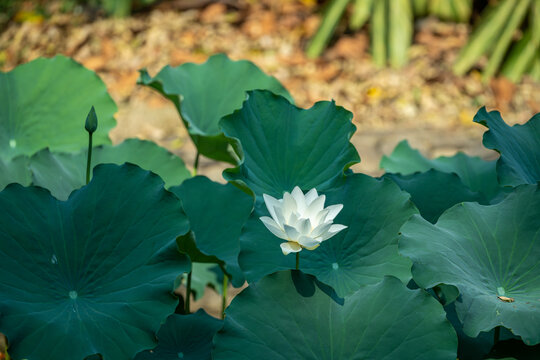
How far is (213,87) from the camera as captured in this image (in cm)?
142

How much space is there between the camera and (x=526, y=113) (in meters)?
3.46

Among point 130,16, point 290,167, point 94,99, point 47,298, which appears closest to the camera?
point 47,298

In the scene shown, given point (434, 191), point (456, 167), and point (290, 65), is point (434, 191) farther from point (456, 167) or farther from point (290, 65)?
point (290, 65)

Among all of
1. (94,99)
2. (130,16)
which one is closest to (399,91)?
(130,16)

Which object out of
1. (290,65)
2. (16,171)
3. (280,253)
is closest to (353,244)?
→ (280,253)

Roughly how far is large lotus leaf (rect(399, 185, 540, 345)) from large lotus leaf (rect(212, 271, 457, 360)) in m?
0.04

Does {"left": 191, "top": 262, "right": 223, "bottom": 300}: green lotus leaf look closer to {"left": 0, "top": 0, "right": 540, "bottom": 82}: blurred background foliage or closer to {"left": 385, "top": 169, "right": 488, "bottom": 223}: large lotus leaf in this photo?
{"left": 385, "top": 169, "right": 488, "bottom": 223}: large lotus leaf

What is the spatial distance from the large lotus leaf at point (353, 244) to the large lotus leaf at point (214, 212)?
159mm

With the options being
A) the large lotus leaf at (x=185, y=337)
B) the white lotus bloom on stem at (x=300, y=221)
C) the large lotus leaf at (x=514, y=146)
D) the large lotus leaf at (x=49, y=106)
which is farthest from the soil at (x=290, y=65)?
the white lotus bloom on stem at (x=300, y=221)

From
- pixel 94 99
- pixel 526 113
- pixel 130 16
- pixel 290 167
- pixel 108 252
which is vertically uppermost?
pixel 130 16

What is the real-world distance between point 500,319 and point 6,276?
2.23ft

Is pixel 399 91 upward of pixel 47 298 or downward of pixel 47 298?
upward

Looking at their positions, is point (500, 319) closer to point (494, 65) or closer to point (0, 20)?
point (494, 65)

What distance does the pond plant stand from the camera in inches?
31.8
